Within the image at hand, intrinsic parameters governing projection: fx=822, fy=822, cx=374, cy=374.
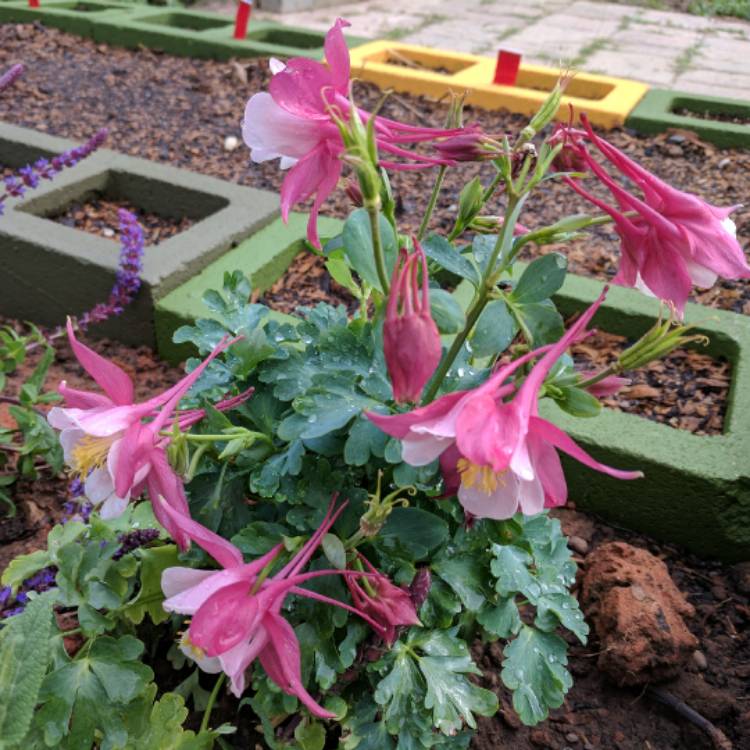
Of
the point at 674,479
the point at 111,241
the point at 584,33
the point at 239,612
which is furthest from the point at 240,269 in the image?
the point at 584,33

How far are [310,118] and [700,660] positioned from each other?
1.51 metres

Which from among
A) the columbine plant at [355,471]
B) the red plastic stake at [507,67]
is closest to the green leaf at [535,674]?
the columbine plant at [355,471]

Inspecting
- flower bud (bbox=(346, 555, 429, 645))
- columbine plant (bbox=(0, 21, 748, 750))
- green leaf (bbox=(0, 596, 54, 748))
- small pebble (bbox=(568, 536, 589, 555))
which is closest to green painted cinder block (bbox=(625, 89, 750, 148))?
small pebble (bbox=(568, 536, 589, 555))

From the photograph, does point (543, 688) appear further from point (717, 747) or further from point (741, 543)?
point (741, 543)

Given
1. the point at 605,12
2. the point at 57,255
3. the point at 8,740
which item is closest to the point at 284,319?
the point at 57,255

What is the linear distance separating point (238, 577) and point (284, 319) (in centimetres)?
150

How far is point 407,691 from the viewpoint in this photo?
1297 mm

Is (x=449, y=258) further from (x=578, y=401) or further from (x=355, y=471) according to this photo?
(x=355, y=471)

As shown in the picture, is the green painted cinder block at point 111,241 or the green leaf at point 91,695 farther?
the green painted cinder block at point 111,241

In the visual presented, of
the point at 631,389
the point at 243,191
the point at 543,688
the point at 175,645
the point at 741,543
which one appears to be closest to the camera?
the point at 543,688

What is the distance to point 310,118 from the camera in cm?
99

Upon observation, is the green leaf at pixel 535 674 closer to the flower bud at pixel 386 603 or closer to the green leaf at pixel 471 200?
the flower bud at pixel 386 603

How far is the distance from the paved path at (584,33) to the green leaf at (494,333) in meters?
4.99

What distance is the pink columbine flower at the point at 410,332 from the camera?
0.87 meters
